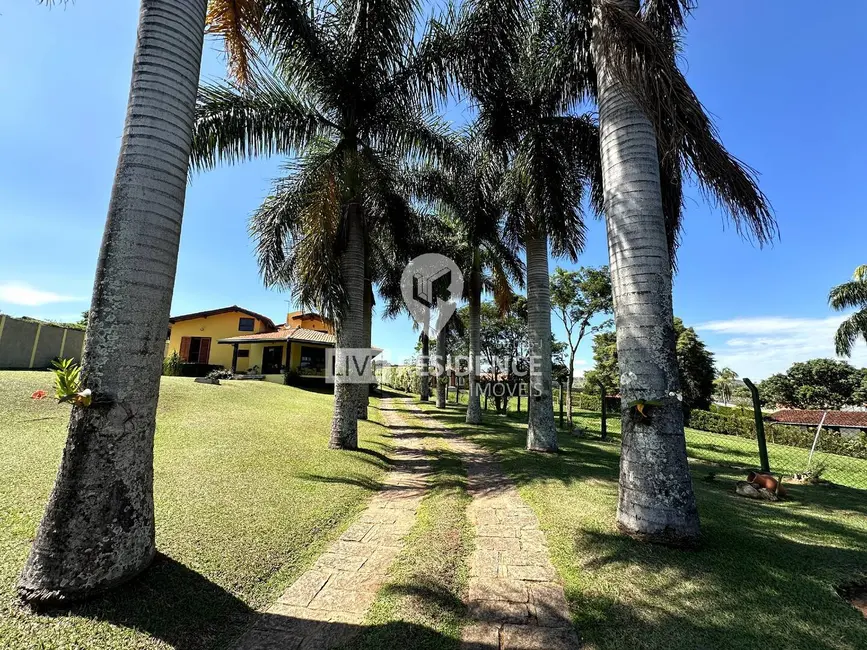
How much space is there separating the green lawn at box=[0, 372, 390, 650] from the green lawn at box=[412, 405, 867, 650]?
98.7 inches

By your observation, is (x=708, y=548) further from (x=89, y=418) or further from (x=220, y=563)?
(x=89, y=418)

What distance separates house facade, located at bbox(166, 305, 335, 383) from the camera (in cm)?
2627

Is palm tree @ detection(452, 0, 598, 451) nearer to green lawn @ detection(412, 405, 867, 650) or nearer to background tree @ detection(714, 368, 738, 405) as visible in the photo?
green lawn @ detection(412, 405, 867, 650)

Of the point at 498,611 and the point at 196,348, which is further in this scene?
the point at 196,348

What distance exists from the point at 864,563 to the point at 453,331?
2357 cm

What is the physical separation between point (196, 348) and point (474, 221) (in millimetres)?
25285

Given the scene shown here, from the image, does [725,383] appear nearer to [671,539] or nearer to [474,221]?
[474,221]

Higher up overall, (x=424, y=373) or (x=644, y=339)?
(x=644, y=339)

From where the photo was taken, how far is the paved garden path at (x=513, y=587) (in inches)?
104

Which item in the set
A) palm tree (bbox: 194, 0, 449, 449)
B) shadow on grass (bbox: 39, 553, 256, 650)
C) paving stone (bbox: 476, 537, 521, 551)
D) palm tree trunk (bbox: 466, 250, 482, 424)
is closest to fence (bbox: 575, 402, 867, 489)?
palm tree trunk (bbox: 466, 250, 482, 424)

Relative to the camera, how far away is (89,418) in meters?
2.78

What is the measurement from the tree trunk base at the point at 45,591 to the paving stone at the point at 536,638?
272 centimetres

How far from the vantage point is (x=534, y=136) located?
8703 mm

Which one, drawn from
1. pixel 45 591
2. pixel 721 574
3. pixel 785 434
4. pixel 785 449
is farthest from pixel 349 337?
pixel 785 434
